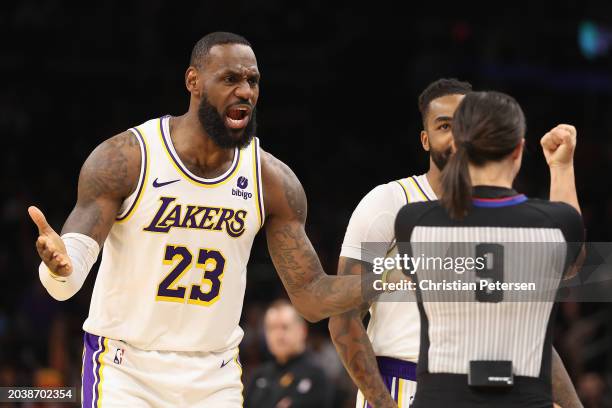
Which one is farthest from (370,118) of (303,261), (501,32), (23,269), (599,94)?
(303,261)

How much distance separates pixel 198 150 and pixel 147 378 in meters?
Answer: 1.16

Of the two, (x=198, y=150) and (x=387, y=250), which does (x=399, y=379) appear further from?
(x=198, y=150)

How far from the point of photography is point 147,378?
16.8 ft

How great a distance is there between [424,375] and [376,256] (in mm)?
1514

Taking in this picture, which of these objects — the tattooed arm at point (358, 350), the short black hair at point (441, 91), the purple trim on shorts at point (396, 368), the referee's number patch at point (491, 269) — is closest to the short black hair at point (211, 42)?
the short black hair at point (441, 91)

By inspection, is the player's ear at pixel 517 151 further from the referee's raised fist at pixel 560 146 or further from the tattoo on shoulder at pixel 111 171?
the tattoo on shoulder at pixel 111 171

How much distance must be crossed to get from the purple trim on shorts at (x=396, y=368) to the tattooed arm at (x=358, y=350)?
0.14 metres

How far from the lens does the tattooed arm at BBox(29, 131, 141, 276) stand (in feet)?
16.6

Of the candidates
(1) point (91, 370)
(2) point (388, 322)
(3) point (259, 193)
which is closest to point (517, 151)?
(2) point (388, 322)

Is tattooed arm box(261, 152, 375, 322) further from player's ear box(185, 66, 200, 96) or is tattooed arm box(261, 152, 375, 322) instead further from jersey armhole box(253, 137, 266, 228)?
player's ear box(185, 66, 200, 96)

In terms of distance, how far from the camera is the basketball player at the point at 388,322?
5219mm

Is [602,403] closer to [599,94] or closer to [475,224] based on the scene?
[599,94]

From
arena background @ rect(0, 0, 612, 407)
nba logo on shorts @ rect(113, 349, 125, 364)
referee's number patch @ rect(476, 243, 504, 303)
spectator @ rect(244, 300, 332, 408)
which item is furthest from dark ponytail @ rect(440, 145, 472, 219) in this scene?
arena background @ rect(0, 0, 612, 407)

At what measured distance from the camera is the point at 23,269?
1348 cm
